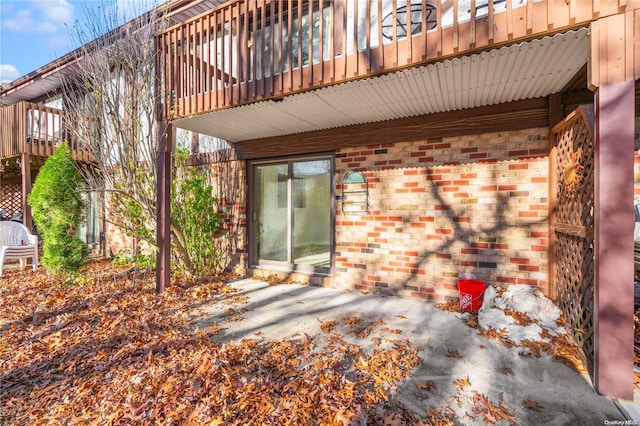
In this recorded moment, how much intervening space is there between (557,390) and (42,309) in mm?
5099

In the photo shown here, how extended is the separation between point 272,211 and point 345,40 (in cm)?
308

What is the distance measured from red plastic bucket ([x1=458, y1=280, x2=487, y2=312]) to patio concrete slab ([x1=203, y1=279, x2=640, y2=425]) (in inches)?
7.5

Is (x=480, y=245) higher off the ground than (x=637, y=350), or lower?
higher

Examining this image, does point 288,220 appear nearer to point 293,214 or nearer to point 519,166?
point 293,214

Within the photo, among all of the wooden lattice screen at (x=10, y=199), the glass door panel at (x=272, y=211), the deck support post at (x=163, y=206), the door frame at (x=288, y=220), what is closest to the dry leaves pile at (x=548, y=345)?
the door frame at (x=288, y=220)

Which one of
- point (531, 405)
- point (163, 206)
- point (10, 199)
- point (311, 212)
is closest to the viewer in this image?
point (531, 405)

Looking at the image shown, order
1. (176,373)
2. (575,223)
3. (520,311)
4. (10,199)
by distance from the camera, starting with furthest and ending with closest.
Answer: (10,199) < (520,311) < (575,223) < (176,373)

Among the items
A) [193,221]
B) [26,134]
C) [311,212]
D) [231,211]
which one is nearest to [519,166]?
[311,212]

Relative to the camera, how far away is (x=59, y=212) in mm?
4324

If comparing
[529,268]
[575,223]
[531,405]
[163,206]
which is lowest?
[531,405]

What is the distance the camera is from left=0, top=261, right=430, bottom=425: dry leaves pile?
1.65 metres

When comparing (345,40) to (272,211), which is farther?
(272,211)

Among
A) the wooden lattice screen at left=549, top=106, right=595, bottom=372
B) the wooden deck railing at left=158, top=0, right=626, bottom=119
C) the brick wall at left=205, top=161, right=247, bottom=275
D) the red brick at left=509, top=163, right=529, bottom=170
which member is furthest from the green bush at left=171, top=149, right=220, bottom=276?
the wooden lattice screen at left=549, top=106, right=595, bottom=372

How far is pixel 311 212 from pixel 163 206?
2.15 meters
